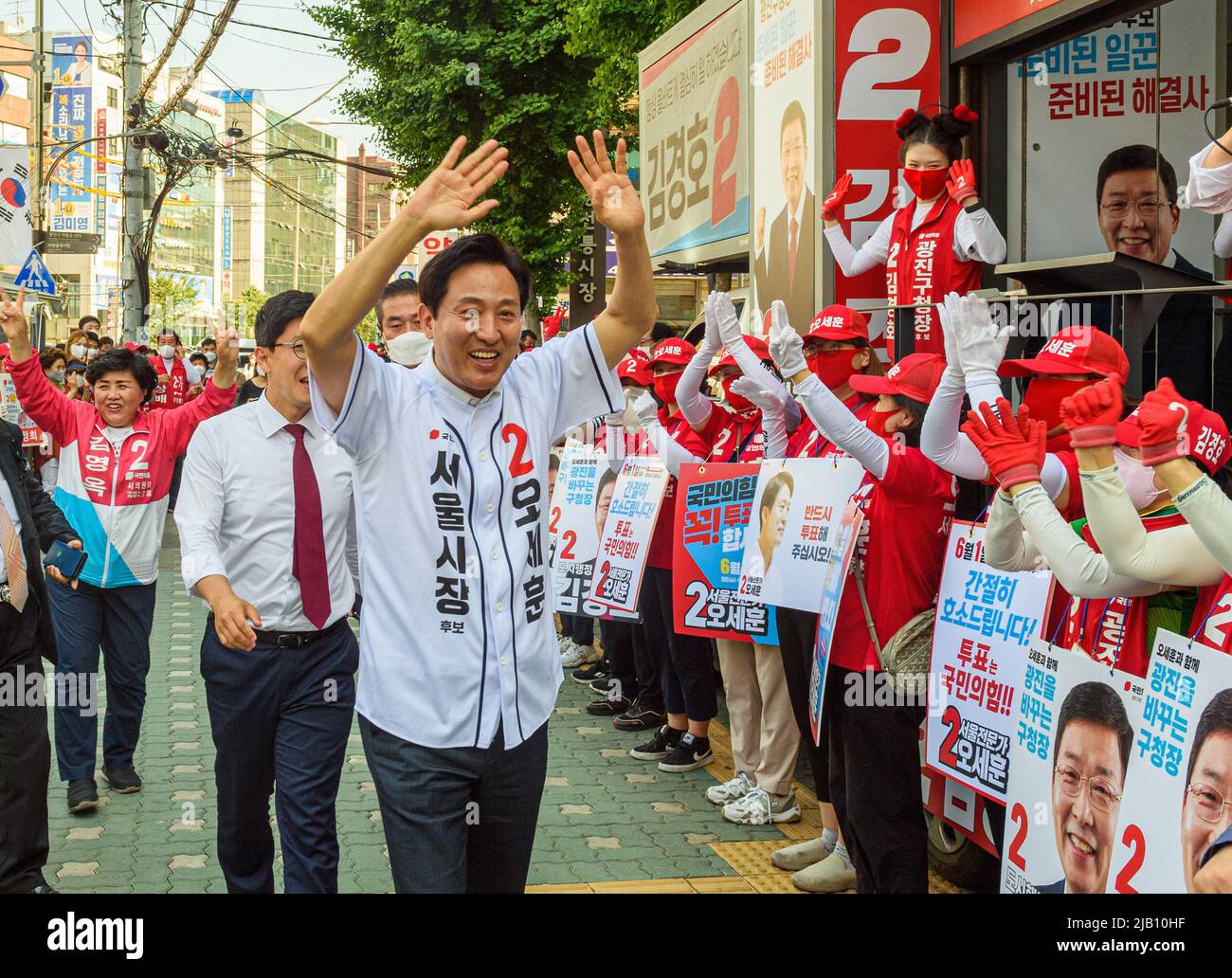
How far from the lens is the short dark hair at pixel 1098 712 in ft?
12.0

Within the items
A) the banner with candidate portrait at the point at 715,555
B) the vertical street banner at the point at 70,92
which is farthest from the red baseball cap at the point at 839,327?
the vertical street banner at the point at 70,92

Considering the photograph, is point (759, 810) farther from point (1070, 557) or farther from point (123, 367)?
point (123, 367)

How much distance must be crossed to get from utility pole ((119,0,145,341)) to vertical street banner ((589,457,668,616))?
49.6ft

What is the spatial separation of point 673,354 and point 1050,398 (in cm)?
386

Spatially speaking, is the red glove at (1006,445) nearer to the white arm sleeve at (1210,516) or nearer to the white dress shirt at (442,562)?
the white arm sleeve at (1210,516)

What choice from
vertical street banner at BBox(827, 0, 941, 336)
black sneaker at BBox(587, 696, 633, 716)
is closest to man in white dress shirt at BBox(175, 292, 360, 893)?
vertical street banner at BBox(827, 0, 941, 336)

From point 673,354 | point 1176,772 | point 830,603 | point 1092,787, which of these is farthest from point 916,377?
point 673,354

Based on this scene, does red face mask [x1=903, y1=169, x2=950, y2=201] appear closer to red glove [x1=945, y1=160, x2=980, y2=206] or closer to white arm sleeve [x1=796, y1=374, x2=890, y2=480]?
red glove [x1=945, y1=160, x2=980, y2=206]

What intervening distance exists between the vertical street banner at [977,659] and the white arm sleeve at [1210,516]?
1.37 meters

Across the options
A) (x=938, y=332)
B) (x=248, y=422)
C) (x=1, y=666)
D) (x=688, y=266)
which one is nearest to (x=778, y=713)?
(x=938, y=332)

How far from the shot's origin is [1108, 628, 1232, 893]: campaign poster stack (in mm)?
3219

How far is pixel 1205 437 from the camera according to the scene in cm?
342

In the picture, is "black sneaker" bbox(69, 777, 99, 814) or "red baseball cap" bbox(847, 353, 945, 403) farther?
"black sneaker" bbox(69, 777, 99, 814)

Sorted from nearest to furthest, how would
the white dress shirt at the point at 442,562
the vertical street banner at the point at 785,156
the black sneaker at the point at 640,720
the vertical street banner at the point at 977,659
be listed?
the white dress shirt at the point at 442,562, the vertical street banner at the point at 977,659, the vertical street banner at the point at 785,156, the black sneaker at the point at 640,720
